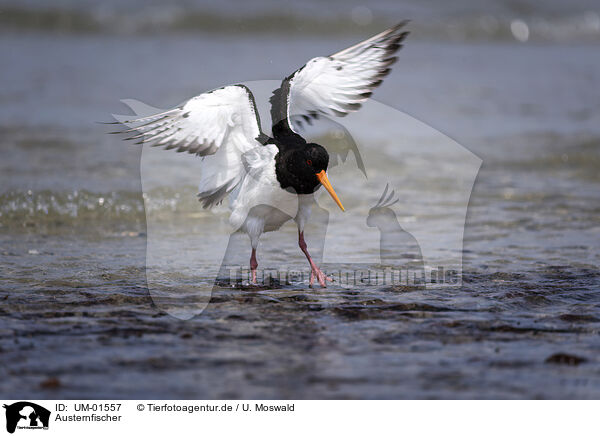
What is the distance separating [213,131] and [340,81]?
36.7 inches

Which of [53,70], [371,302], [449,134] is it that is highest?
[53,70]

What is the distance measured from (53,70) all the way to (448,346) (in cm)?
1055

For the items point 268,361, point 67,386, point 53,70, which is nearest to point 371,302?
point 268,361

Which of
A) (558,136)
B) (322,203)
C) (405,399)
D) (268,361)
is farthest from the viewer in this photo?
(558,136)

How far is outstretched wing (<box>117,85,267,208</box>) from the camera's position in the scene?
5.04m

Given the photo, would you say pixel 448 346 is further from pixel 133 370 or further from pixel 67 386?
pixel 67 386

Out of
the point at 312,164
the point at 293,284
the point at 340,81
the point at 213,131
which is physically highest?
the point at 340,81

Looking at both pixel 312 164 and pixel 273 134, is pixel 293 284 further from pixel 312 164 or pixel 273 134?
pixel 273 134

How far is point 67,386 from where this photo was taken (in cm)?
343

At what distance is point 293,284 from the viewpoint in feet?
17.6

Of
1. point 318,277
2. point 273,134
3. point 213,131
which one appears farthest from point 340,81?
point 318,277

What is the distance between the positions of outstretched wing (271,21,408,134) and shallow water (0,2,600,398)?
1.23 metres

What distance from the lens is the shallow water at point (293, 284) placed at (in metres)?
3.60
